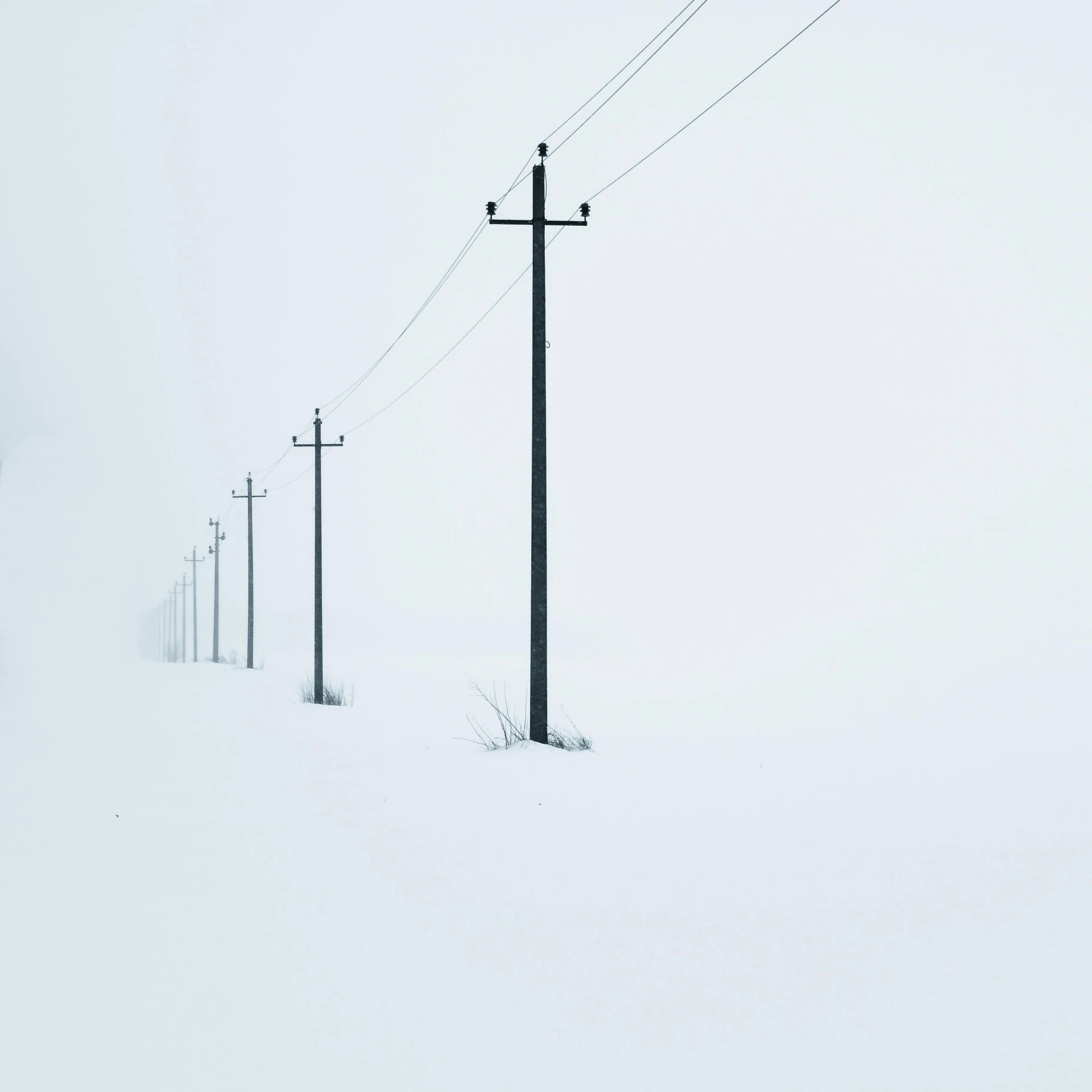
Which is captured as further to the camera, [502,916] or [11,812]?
[11,812]

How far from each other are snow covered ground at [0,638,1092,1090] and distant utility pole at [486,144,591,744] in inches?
76.1

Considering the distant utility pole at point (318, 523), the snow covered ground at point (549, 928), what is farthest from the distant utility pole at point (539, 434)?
the distant utility pole at point (318, 523)

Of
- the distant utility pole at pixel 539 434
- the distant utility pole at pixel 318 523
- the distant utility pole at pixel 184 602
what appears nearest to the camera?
the distant utility pole at pixel 539 434

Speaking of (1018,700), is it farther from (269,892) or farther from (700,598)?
(700,598)

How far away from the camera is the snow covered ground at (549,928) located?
3.92 meters

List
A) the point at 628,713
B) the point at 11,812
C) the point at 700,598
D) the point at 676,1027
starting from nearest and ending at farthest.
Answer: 1. the point at 676,1027
2. the point at 11,812
3. the point at 628,713
4. the point at 700,598

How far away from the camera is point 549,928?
561 centimetres

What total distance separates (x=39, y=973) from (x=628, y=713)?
47.7 feet

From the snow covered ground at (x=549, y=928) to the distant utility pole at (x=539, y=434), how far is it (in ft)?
6.34

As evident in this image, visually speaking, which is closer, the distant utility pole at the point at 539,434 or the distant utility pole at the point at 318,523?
the distant utility pole at the point at 539,434

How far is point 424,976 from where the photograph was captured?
483 cm

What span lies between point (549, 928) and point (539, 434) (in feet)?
30.0

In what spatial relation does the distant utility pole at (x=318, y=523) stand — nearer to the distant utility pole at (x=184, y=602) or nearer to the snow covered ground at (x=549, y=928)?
the snow covered ground at (x=549, y=928)

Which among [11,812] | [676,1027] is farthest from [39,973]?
[11,812]
